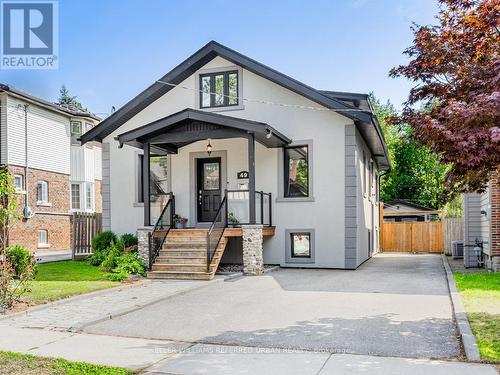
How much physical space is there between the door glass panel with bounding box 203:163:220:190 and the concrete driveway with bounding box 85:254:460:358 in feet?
15.5

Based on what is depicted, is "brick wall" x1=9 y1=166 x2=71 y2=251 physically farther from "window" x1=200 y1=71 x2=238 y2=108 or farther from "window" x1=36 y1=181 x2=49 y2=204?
"window" x1=200 y1=71 x2=238 y2=108

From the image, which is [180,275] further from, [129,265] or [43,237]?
[43,237]

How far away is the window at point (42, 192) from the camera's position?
912 inches

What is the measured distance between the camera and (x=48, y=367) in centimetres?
498

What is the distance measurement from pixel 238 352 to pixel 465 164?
351 cm

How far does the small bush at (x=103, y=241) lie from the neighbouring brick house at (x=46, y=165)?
5.60 meters

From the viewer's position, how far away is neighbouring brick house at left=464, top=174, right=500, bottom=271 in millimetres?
12977

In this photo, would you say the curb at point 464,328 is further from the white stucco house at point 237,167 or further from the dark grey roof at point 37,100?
the dark grey roof at point 37,100

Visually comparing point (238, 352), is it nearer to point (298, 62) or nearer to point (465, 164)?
point (465, 164)

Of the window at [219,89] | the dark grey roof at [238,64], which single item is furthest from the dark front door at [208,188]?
the dark grey roof at [238,64]

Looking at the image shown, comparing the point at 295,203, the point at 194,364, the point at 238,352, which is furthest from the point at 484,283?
the point at 194,364

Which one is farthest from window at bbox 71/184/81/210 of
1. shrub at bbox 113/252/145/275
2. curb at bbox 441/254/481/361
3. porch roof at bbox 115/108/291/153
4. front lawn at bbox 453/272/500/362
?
curb at bbox 441/254/481/361

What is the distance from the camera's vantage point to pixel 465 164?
5.70 metres

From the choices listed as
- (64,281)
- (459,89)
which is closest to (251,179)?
(64,281)
